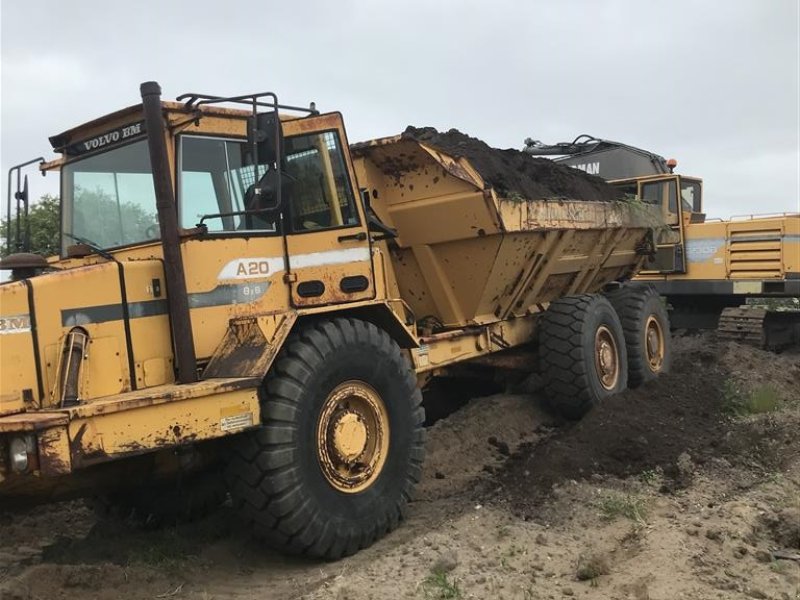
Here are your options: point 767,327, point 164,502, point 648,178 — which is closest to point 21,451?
point 164,502

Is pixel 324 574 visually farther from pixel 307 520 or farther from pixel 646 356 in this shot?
pixel 646 356

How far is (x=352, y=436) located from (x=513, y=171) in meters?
3.37

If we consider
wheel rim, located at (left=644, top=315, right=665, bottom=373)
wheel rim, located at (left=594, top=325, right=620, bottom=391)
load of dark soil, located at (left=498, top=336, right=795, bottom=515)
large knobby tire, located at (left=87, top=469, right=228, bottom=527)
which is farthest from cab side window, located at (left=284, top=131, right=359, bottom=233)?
wheel rim, located at (left=644, top=315, right=665, bottom=373)

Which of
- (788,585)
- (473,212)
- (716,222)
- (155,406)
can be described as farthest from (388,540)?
(716,222)

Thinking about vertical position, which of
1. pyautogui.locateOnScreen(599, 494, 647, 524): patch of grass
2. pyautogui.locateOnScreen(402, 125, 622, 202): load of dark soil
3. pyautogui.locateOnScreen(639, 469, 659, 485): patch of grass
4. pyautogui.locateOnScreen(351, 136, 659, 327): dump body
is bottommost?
pyautogui.locateOnScreen(639, 469, 659, 485): patch of grass

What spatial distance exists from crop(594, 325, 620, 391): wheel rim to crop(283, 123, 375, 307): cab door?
132 inches

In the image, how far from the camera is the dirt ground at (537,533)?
13.0 feet

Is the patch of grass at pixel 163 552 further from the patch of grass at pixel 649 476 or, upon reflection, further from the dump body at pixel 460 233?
the patch of grass at pixel 649 476

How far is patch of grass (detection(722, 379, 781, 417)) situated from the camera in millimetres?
7626

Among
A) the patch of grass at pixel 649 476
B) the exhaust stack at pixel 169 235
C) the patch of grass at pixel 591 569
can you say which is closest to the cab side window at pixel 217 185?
the exhaust stack at pixel 169 235

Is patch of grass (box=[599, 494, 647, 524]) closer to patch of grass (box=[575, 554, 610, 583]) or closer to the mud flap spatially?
patch of grass (box=[575, 554, 610, 583])

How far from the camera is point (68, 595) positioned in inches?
157

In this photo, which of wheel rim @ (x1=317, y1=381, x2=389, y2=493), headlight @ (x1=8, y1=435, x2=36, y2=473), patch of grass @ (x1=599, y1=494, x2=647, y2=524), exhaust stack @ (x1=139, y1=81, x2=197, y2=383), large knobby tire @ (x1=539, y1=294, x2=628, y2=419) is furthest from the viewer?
large knobby tire @ (x1=539, y1=294, x2=628, y2=419)

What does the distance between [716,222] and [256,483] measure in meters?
9.66
